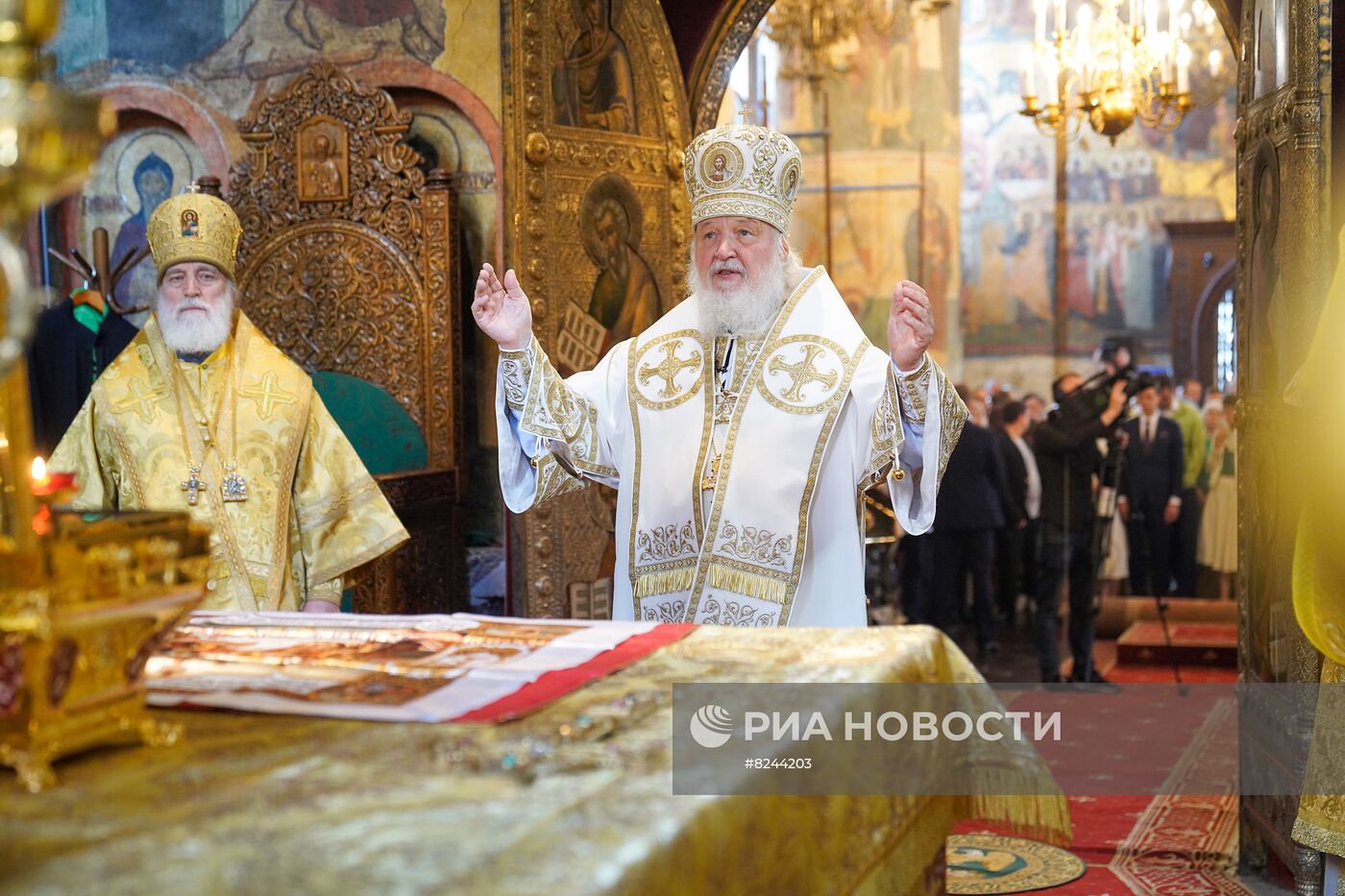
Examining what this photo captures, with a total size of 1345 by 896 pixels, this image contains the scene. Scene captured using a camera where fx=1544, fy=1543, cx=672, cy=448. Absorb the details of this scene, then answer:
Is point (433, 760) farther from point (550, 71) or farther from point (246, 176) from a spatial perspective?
point (246, 176)

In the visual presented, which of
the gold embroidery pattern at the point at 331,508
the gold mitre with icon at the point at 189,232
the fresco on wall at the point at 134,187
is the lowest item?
the gold embroidery pattern at the point at 331,508

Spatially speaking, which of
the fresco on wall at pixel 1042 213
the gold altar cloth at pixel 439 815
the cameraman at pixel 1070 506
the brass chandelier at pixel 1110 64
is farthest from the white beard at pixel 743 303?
the fresco on wall at pixel 1042 213

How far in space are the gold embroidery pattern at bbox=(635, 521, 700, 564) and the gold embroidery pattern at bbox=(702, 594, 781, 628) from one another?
168 millimetres

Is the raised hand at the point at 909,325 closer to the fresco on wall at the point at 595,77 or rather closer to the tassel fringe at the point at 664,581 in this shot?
the tassel fringe at the point at 664,581

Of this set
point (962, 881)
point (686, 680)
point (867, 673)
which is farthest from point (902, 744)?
point (962, 881)

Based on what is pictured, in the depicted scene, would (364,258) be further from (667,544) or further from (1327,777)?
(1327,777)

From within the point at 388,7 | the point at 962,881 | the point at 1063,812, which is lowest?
the point at 962,881

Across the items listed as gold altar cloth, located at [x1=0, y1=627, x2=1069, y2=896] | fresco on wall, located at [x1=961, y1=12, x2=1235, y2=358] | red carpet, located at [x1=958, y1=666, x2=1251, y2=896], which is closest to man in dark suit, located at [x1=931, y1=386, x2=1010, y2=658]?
red carpet, located at [x1=958, y1=666, x2=1251, y2=896]

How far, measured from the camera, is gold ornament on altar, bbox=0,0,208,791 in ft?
4.29

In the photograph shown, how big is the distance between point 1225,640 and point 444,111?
5.64 meters

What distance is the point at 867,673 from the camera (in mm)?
1956

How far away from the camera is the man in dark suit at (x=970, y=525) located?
9.34 metres

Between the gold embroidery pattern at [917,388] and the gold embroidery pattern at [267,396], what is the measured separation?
170 cm

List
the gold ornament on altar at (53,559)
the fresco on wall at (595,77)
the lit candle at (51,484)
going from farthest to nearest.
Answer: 1. the fresco on wall at (595,77)
2. the lit candle at (51,484)
3. the gold ornament on altar at (53,559)
